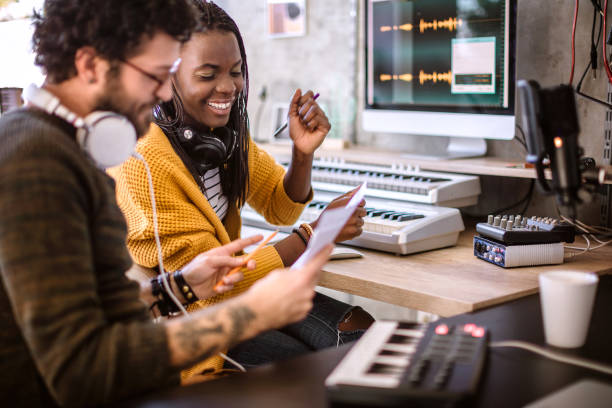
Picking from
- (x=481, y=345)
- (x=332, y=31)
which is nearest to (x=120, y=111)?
(x=481, y=345)

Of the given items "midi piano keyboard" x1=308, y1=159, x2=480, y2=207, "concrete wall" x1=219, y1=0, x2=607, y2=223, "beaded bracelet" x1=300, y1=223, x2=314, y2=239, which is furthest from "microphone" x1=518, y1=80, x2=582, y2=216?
"concrete wall" x1=219, y1=0, x2=607, y2=223

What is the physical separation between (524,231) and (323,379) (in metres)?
0.76

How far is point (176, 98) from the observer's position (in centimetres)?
159

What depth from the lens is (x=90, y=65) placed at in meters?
0.89

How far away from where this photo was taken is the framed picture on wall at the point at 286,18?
275 centimetres

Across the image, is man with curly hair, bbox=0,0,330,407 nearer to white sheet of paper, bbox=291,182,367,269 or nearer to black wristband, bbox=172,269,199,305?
white sheet of paper, bbox=291,182,367,269

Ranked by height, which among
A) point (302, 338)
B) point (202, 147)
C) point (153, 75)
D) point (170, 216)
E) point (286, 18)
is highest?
point (286, 18)

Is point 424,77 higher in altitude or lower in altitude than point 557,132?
higher

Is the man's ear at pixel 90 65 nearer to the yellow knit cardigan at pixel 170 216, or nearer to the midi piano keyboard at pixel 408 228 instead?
the yellow knit cardigan at pixel 170 216

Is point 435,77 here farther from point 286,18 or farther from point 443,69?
point 286,18

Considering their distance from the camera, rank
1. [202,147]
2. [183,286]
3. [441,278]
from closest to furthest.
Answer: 1. [183,286]
2. [441,278]
3. [202,147]

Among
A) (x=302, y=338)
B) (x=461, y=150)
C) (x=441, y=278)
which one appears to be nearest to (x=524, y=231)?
(x=441, y=278)

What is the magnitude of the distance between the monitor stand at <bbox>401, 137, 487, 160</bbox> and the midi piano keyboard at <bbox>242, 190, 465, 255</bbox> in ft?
1.14

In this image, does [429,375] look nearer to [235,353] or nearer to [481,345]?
[481,345]
